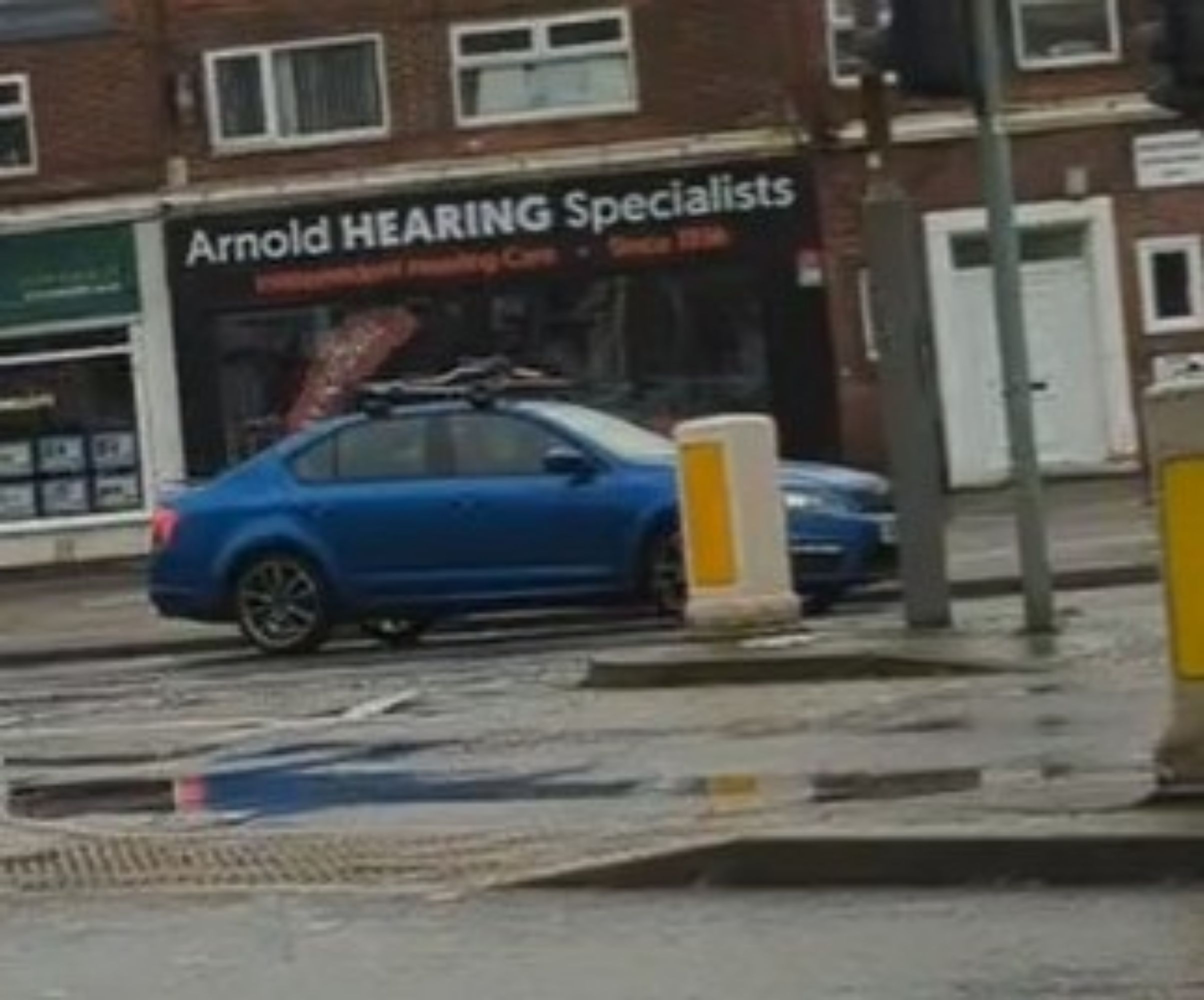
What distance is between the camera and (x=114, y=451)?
36094mm

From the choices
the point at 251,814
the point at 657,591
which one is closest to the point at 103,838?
the point at 251,814

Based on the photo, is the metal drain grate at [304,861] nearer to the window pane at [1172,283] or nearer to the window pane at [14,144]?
the window pane at [1172,283]

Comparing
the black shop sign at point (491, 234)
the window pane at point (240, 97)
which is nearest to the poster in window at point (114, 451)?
the black shop sign at point (491, 234)

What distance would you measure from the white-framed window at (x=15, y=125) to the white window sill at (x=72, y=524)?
361 centimetres

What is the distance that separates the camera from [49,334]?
35.8 metres

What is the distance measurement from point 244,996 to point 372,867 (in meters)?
2.23

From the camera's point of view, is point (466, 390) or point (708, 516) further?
point (466, 390)

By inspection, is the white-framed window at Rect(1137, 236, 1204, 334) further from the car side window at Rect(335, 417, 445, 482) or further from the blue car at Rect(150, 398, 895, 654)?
the car side window at Rect(335, 417, 445, 482)

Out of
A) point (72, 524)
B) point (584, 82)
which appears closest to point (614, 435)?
point (584, 82)

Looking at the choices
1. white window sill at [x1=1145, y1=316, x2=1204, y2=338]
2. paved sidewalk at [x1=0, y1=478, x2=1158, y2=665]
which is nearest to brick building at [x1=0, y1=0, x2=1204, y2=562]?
white window sill at [x1=1145, y1=316, x2=1204, y2=338]

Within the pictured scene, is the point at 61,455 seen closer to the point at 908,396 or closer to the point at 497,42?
the point at 497,42

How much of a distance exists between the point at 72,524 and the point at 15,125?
4.18m

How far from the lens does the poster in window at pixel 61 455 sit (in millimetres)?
36156

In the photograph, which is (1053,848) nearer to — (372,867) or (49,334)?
(372,867)
